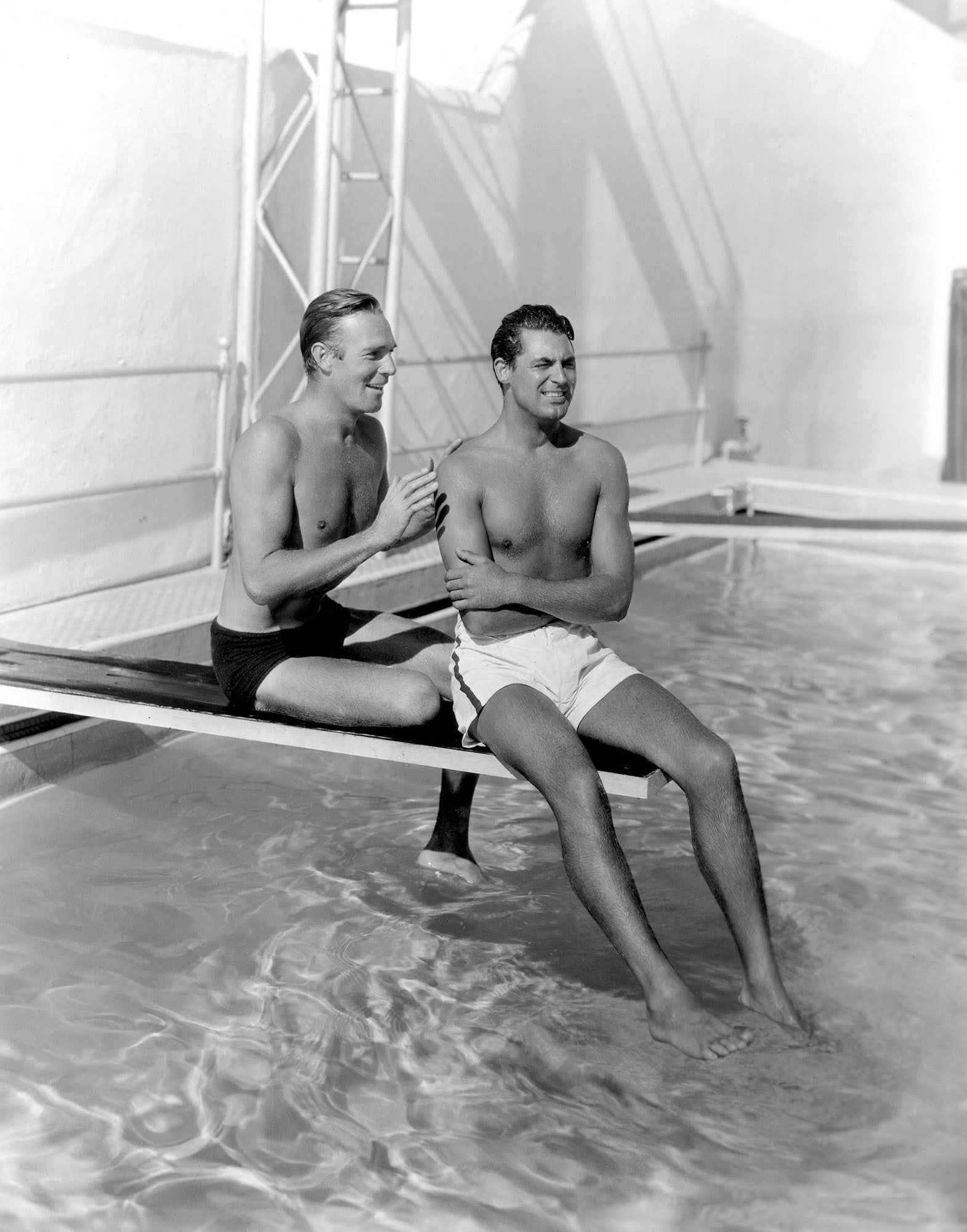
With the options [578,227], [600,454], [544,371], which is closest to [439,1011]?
[600,454]

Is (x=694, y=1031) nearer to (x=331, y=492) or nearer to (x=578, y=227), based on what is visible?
(x=331, y=492)

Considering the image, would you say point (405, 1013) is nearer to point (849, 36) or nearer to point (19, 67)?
point (19, 67)

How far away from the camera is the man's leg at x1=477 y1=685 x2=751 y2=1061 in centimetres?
261

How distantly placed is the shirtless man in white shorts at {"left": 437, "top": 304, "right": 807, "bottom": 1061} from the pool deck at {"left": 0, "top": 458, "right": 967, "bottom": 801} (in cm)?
165

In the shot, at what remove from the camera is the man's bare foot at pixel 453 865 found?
3.67 meters

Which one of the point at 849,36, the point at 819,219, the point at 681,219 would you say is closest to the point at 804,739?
the point at 681,219

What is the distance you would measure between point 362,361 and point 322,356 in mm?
92

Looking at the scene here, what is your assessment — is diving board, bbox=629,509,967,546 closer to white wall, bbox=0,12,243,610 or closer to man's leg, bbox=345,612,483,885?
white wall, bbox=0,12,243,610

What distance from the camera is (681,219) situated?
10.4 meters

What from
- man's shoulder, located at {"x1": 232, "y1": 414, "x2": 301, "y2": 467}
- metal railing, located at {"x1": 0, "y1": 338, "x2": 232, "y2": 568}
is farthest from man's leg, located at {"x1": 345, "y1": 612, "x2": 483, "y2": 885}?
metal railing, located at {"x1": 0, "y1": 338, "x2": 232, "y2": 568}

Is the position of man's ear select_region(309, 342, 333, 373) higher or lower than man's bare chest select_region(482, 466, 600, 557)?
higher

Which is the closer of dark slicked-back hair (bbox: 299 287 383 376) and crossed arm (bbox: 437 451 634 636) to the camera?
crossed arm (bbox: 437 451 634 636)

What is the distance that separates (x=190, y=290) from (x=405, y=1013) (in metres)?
3.82

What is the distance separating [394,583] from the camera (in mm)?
6188
